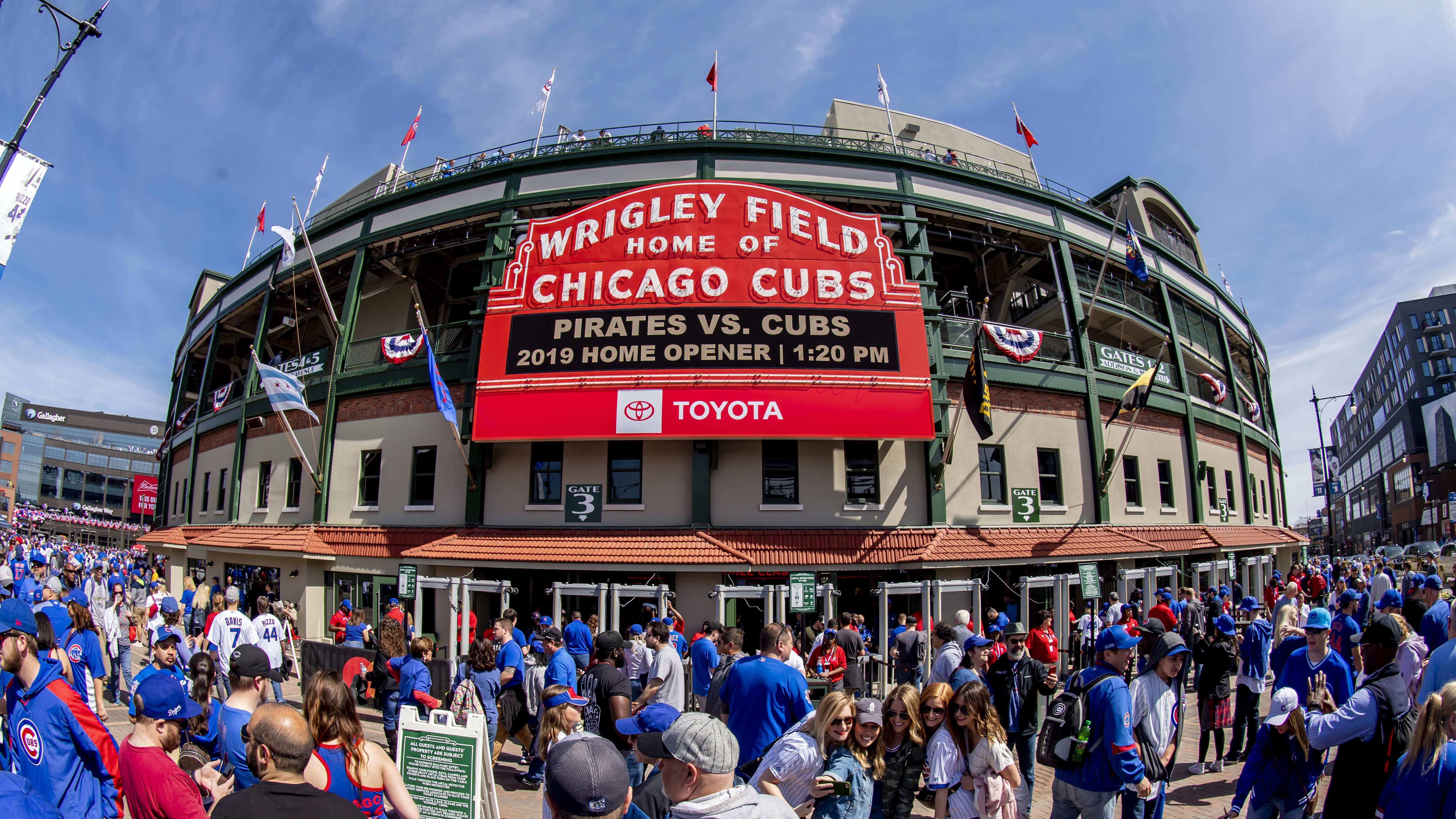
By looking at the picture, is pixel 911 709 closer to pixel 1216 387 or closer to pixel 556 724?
pixel 556 724

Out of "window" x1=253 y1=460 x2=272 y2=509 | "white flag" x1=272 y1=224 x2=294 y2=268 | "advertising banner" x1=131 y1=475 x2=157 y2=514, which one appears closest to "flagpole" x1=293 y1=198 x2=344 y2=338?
"white flag" x1=272 y1=224 x2=294 y2=268

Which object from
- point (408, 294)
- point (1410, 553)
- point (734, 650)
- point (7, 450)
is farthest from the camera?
point (7, 450)

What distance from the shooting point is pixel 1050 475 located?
19.0 meters

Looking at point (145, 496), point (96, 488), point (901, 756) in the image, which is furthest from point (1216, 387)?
point (96, 488)

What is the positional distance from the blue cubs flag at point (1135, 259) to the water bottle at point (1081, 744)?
18548mm

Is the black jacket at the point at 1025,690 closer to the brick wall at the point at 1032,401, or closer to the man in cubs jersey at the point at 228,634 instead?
the man in cubs jersey at the point at 228,634

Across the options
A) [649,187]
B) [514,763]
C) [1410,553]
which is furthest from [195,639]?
[1410,553]

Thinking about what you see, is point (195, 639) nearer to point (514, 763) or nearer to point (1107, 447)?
point (514, 763)

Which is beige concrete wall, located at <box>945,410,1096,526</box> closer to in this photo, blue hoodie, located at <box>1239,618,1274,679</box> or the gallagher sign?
the gallagher sign

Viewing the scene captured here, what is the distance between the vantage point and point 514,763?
9.60m

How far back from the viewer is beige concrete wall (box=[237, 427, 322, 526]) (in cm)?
2116

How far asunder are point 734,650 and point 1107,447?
53.4 feet

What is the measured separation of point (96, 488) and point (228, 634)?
149582mm

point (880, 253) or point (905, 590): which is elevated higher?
point (880, 253)
